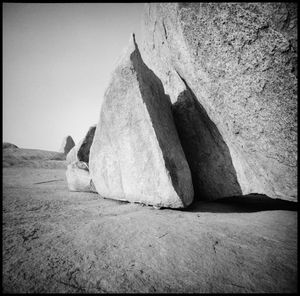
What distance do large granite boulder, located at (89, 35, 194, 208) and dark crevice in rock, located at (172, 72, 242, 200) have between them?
0.39 metres

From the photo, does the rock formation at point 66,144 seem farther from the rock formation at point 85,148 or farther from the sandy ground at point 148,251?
the sandy ground at point 148,251

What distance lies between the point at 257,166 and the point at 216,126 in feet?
3.11

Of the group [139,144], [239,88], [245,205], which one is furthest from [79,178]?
[239,88]

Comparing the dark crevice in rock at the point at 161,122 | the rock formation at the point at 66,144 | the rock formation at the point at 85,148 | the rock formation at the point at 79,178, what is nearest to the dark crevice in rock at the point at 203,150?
the dark crevice in rock at the point at 161,122

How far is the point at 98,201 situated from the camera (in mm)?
3547

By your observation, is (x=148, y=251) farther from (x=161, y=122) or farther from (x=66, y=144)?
(x=66, y=144)

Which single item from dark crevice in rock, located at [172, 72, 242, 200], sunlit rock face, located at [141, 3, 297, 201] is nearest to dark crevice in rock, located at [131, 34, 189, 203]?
dark crevice in rock, located at [172, 72, 242, 200]

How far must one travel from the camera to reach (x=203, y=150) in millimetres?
3496

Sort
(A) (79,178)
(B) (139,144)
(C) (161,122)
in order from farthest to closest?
(A) (79,178), (C) (161,122), (B) (139,144)

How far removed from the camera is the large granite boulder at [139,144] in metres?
2.85

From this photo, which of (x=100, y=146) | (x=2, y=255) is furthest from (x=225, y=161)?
(x=2, y=255)

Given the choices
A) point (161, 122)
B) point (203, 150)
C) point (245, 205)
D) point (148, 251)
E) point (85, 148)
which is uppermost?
point (161, 122)

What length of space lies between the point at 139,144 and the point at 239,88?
1783 millimetres

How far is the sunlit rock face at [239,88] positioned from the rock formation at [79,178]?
8.98 ft
